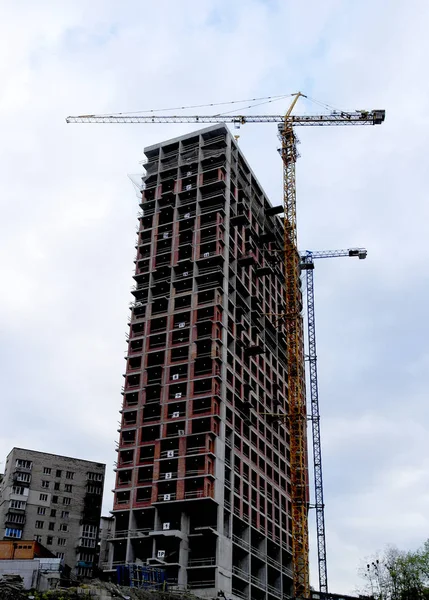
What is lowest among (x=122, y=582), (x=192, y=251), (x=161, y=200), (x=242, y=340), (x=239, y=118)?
(x=122, y=582)

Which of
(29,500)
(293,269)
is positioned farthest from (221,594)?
(293,269)

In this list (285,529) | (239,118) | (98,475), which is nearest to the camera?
(285,529)

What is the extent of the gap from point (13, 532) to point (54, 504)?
31.2 feet

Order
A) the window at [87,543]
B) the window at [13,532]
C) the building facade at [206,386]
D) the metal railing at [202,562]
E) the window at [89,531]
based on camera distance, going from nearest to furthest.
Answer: the metal railing at [202,562] < the building facade at [206,386] < the window at [13,532] < the window at [87,543] < the window at [89,531]

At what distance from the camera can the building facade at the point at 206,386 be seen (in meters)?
113

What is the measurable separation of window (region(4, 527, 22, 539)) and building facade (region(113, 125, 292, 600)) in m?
33.5

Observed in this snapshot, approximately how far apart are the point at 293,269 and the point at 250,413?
36090 millimetres

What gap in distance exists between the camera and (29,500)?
14588 centimetres

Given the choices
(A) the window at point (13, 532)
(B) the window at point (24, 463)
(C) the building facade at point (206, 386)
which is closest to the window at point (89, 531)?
(A) the window at point (13, 532)

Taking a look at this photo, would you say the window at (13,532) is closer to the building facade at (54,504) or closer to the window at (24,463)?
the building facade at (54,504)

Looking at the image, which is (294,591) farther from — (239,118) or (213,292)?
(239,118)

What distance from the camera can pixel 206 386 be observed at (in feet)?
400

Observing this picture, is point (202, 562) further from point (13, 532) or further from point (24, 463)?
point (24, 463)

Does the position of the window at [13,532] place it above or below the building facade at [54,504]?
below
